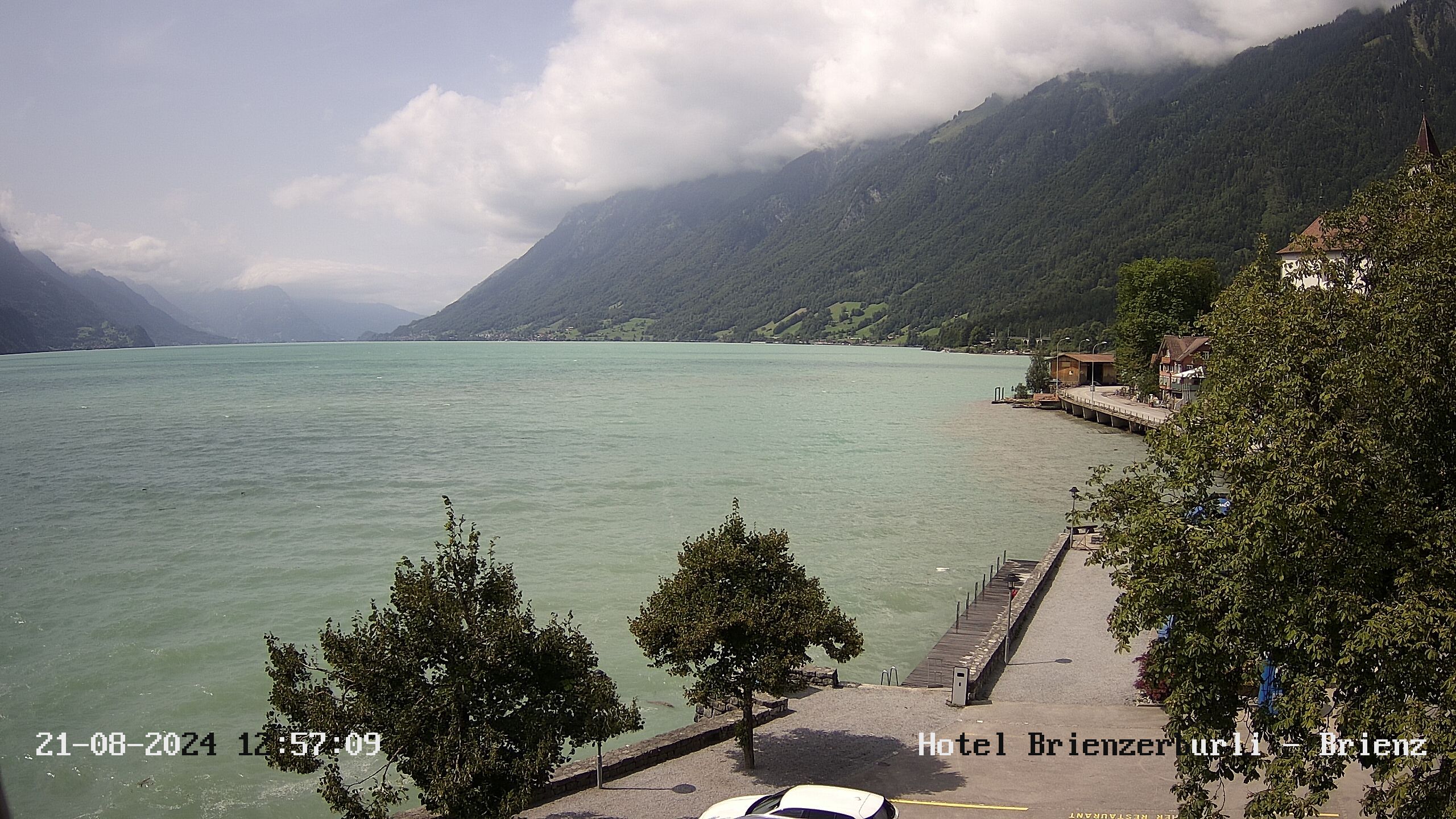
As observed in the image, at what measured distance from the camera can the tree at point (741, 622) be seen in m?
15.0

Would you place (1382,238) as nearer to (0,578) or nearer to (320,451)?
(0,578)

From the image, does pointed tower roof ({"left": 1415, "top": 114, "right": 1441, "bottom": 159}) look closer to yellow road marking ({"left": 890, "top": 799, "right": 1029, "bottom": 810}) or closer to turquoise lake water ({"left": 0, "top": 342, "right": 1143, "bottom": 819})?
yellow road marking ({"left": 890, "top": 799, "right": 1029, "bottom": 810})

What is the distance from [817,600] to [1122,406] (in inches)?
3214

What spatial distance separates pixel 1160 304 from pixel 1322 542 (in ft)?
323

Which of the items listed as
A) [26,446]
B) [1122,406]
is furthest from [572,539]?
[1122,406]

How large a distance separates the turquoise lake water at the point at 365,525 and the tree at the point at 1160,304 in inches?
532

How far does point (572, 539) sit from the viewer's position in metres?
38.8

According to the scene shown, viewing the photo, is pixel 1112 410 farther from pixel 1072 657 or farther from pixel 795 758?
pixel 795 758

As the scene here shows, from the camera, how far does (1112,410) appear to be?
84.1m

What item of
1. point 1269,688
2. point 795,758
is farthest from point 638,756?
point 1269,688

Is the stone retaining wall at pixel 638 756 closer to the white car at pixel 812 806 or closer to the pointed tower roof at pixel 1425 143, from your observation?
the white car at pixel 812 806

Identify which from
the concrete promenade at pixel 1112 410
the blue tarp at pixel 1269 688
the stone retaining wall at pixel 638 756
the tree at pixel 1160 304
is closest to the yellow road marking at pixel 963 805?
the blue tarp at pixel 1269 688

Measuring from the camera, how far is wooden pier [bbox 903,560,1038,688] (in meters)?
22.1

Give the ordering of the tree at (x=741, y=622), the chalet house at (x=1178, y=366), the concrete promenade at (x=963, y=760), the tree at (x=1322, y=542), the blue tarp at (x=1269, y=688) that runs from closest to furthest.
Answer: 1. the tree at (x=1322, y=542)
2. the blue tarp at (x=1269, y=688)
3. the concrete promenade at (x=963, y=760)
4. the tree at (x=741, y=622)
5. the chalet house at (x=1178, y=366)
